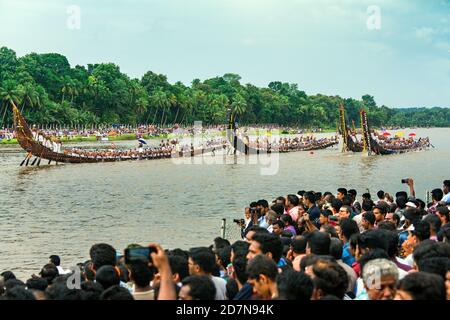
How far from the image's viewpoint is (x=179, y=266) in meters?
6.46

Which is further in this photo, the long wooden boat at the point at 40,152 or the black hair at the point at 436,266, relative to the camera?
the long wooden boat at the point at 40,152

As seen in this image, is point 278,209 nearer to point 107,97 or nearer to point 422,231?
point 422,231

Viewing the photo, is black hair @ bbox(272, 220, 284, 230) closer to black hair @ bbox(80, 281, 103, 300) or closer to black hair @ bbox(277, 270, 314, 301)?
black hair @ bbox(80, 281, 103, 300)

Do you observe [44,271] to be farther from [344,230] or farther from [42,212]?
[42,212]

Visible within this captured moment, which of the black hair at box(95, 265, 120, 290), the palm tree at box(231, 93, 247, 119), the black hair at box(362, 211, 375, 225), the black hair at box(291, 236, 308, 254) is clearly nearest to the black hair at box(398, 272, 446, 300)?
the black hair at box(291, 236, 308, 254)

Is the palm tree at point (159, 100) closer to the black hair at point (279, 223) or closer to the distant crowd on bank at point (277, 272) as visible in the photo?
the black hair at point (279, 223)

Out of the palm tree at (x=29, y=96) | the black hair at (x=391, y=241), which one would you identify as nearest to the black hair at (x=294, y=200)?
the black hair at (x=391, y=241)

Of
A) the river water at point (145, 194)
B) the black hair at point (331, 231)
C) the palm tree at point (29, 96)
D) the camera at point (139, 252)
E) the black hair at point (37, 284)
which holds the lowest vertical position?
the river water at point (145, 194)

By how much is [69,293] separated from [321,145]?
250 ft

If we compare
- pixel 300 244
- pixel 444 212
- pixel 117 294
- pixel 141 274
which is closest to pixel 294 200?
pixel 444 212

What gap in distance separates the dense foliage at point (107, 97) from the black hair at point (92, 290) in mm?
82326

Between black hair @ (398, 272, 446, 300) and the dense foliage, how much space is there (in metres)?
84.4

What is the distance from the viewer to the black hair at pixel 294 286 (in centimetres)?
492

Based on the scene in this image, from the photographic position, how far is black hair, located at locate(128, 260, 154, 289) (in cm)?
547
